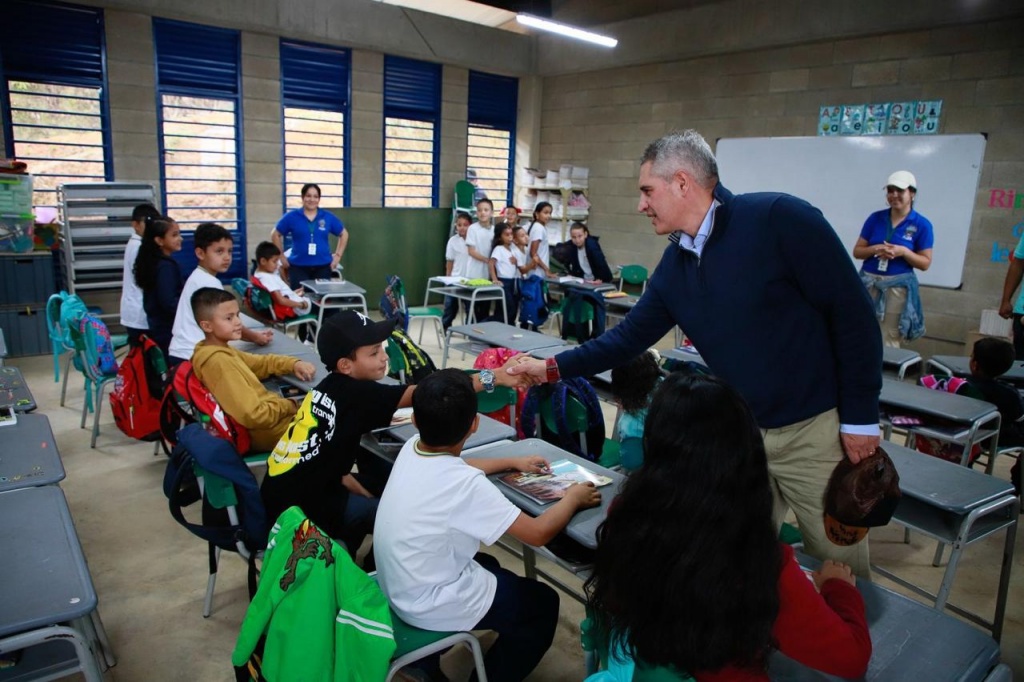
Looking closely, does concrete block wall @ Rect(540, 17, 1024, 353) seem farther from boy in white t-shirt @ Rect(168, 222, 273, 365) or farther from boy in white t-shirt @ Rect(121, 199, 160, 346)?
boy in white t-shirt @ Rect(121, 199, 160, 346)

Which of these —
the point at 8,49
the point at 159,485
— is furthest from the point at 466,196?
the point at 159,485

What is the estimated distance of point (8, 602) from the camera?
1.31 meters

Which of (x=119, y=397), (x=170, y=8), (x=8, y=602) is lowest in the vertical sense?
(x=119, y=397)

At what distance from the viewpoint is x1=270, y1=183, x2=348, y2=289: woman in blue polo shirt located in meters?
6.35

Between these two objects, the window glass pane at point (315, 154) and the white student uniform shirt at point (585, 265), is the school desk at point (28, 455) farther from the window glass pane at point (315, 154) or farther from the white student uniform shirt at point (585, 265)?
the window glass pane at point (315, 154)

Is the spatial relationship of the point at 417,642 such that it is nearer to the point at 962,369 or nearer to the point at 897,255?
the point at 962,369

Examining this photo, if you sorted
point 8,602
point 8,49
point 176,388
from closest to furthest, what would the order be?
point 8,602 → point 176,388 → point 8,49

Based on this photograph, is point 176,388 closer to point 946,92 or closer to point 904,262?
point 904,262

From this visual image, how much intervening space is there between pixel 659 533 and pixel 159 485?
126 inches

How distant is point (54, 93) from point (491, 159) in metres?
5.11

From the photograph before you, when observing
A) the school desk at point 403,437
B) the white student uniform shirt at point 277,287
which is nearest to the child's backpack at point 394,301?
the white student uniform shirt at point 277,287

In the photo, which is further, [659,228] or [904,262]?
[904,262]

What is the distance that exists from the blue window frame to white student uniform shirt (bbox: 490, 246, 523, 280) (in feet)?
9.80

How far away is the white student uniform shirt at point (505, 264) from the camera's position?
6.66m
